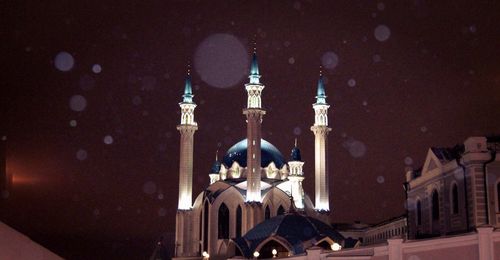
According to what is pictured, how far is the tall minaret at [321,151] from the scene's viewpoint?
57500 mm

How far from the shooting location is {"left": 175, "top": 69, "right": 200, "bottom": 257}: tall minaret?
185ft

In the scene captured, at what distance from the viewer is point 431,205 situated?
33219mm

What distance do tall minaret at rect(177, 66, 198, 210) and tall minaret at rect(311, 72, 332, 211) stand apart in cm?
1098

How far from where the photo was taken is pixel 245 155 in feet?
201

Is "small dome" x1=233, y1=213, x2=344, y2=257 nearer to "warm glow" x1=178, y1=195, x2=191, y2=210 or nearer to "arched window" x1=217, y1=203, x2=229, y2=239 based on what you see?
"arched window" x1=217, y1=203, x2=229, y2=239

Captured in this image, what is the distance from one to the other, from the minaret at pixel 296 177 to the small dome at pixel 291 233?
14.1 meters

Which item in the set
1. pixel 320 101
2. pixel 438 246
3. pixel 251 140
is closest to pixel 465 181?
pixel 438 246

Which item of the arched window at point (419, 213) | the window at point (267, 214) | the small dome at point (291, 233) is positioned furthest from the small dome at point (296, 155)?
the arched window at point (419, 213)

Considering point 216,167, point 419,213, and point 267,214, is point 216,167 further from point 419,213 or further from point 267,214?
point 419,213

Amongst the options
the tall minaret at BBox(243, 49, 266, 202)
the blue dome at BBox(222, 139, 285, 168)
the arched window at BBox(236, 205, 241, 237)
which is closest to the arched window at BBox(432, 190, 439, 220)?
the tall minaret at BBox(243, 49, 266, 202)

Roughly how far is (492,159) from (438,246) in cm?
746

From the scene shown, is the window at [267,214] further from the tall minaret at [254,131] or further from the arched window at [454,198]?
the arched window at [454,198]

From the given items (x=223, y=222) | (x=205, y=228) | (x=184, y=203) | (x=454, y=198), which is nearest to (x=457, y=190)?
(x=454, y=198)

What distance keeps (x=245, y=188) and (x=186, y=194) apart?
Result: 5.29 metres
